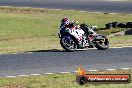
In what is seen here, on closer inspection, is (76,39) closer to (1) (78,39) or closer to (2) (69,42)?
(1) (78,39)

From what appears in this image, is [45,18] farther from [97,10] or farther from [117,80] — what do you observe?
[117,80]

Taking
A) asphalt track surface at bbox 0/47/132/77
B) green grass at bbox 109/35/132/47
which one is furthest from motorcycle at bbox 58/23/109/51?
green grass at bbox 109/35/132/47

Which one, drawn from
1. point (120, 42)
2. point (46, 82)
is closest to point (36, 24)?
point (120, 42)

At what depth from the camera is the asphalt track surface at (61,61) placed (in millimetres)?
15781

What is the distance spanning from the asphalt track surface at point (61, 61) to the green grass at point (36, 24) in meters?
4.89

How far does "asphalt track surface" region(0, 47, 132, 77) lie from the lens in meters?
15.8

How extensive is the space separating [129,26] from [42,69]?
15.1 m

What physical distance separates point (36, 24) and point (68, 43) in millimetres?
15739

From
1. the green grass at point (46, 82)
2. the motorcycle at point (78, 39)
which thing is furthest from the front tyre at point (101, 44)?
the green grass at point (46, 82)

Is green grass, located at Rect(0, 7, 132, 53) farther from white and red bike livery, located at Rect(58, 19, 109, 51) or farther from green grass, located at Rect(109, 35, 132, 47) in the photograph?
white and red bike livery, located at Rect(58, 19, 109, 51)

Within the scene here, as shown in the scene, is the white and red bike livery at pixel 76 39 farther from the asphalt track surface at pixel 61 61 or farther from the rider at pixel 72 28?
the asphalt track surface at pixel 61 61

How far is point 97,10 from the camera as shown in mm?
45469

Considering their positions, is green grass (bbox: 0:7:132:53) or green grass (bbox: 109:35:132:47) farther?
green grass (bbox: 0:7:132:53)

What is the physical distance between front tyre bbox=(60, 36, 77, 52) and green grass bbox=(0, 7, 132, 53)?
11.8 ft
